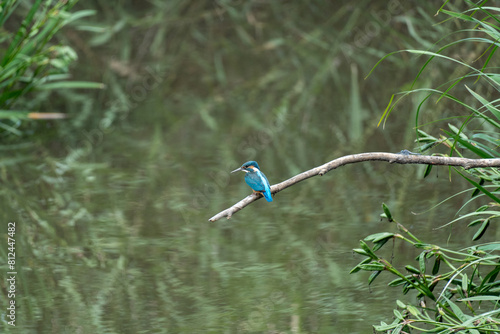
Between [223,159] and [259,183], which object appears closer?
[259,183]

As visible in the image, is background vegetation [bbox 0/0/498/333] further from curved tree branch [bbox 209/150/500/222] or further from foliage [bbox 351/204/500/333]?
curved tree branch [bbox 209/150/500/222]

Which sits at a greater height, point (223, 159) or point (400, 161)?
point (400, 161)

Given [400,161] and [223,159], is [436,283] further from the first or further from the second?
[223,159]

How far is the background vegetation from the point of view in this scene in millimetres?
2016

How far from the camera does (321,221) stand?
267 centimetres

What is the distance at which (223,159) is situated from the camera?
11.0ft

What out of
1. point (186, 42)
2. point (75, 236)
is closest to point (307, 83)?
point (186, 42)

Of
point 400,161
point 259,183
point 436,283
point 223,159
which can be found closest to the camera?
point 400,161

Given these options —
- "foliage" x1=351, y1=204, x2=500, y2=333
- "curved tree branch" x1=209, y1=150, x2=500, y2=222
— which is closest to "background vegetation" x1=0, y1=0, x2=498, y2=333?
"foliage" x1=351, y1=204, x2=500, y2=333

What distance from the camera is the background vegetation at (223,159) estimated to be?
2.02m

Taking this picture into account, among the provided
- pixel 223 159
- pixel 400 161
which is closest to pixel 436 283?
pixel 400 161

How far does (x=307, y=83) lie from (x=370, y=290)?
249cm

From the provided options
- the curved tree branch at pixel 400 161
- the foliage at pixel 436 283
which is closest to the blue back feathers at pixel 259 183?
the curved tree branch at pixel 400 161

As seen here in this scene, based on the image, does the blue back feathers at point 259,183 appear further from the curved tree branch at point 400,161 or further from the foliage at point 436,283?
the foliage at point 436,283
